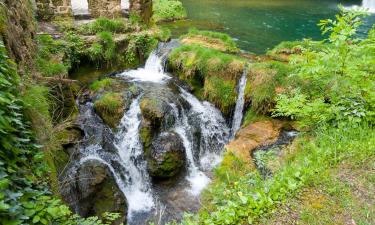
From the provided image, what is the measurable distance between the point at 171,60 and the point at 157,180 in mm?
4028

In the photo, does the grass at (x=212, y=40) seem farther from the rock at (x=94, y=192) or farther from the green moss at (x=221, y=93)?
the rock at (x=94, y=192)

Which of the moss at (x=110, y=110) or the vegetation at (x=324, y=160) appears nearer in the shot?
the vegetation at (x=324, y=160)

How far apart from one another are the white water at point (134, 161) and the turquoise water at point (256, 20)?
6.40 m

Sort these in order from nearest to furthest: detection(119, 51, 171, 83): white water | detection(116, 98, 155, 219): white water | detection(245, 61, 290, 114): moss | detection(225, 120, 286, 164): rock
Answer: detection(116, 98, 155, 219): white water → detection(225, 120, 286, 164): rock → detection(245, 61, 290, 114): moss → detection(119, 51, 171, 83): white water

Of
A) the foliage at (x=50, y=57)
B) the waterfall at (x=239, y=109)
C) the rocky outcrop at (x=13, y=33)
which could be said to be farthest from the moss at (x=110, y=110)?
the waterfall at (x=239, y=109)

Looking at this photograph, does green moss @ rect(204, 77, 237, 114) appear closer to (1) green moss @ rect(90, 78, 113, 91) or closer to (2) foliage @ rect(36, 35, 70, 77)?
(1) green moss @ rect(90, 78, 113, 91)

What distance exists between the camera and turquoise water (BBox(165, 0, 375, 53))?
14.0m

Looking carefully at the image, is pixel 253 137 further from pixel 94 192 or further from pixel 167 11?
pixel 167 11

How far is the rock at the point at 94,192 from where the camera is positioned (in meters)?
6.04

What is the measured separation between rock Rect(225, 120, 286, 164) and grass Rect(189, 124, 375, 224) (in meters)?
1.96

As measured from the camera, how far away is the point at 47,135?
13.5 feet

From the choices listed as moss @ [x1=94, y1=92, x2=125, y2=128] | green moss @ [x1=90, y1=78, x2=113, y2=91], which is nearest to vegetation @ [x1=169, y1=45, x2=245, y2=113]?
green moss @ [x1=90, y1=78, x2=113, y2=91]

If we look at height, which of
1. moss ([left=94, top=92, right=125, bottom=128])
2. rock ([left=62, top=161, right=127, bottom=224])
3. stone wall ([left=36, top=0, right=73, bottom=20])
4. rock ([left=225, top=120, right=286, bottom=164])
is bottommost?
rock ([left=62, top=161, right=127, bottom=224])

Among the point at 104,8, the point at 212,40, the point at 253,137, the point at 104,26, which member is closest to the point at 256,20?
the point at 212,40
